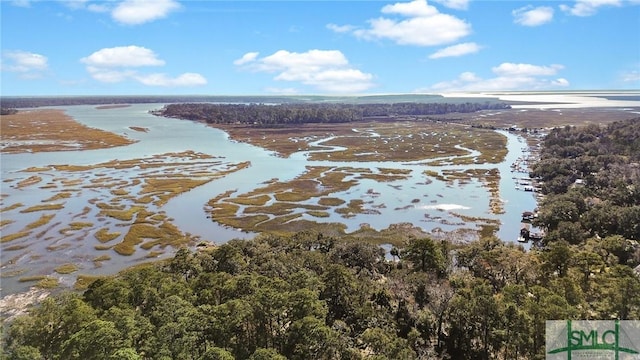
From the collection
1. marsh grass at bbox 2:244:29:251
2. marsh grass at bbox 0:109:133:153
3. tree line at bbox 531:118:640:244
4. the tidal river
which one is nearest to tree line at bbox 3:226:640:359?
tree line at bbox 531:118:640:244

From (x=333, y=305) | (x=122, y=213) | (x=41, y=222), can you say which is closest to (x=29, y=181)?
(x=41, y=222)

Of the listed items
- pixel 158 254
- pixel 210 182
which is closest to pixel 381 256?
pixel 158 254

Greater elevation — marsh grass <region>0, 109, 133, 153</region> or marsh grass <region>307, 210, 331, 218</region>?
marsh grass <region>0, 109, 133, 153</region>

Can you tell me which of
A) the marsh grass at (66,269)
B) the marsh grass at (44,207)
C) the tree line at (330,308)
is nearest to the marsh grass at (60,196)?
the marsh grass at (44,207)

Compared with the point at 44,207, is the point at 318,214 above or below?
below

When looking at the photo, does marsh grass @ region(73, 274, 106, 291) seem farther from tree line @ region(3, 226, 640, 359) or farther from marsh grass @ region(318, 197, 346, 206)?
marsh grass @ region(318, 197, 346, 206)

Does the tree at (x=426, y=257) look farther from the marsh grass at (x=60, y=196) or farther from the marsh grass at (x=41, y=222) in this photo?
the marsh grass at (x=60, y=196)
